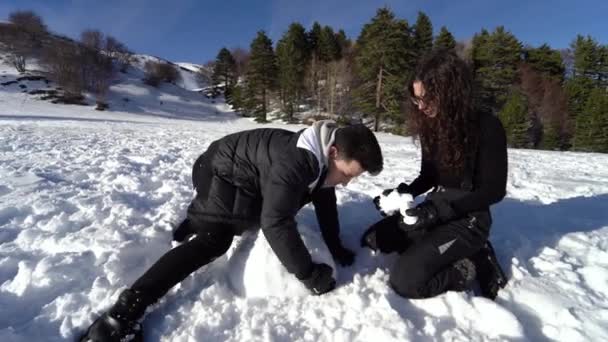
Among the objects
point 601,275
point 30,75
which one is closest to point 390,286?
point 601,275

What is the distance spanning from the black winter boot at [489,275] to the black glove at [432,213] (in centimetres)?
33

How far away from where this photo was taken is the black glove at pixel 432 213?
199cm

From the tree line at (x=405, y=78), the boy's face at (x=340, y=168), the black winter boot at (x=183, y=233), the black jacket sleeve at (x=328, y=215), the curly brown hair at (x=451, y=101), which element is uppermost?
the tree line at (x=405, y=78)

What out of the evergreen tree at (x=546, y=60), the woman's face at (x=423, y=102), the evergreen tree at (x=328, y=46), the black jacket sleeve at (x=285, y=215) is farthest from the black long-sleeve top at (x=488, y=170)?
the evergreen tree at (x=546, y=60)

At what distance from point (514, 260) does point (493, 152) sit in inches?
32.0

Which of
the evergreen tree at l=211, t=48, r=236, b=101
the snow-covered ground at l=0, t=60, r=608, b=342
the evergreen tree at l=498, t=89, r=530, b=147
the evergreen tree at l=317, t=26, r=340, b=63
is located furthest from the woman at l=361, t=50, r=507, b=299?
the evergreen tree at l=211, t=48, r=236, b=101

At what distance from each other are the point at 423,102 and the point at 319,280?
52.3 inches

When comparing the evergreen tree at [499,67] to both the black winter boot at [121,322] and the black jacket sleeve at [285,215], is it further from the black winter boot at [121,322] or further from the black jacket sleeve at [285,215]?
the black winter boot at [121,322]

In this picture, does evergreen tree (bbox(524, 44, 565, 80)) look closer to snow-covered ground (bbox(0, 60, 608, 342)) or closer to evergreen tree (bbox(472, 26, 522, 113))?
evergreen tree (bbox(472, 26, 522, 113))

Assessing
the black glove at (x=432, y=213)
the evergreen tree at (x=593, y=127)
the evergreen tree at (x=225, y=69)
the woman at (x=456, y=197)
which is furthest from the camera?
the evergreen tree at (x=225, y=69)

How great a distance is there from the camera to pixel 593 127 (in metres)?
22.3

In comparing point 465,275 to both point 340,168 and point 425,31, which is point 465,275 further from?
point 425,31

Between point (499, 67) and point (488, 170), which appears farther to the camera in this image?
point (499, 67)

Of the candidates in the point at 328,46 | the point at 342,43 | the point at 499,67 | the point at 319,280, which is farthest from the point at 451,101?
the point at 342,43
